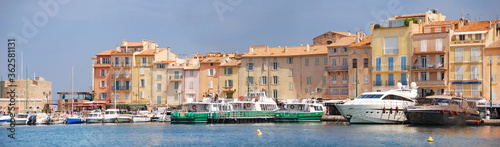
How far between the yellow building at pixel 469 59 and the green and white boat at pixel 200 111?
2505 cm

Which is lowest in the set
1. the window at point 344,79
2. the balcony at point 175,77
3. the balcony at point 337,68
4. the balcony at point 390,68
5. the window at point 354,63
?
the window at point 344,79

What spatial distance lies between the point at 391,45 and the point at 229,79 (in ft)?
84.2

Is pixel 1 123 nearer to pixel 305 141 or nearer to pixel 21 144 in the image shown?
pixel 21 144

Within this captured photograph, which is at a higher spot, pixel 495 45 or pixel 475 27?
pixel 475 27

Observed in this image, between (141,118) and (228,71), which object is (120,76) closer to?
(228,71)

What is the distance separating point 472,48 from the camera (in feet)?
243

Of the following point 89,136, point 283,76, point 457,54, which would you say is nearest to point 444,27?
point 457,54

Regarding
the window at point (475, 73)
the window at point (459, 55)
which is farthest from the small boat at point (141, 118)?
the window at point (475, 73)

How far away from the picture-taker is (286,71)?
296 ft

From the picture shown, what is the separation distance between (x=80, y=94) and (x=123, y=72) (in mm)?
8014

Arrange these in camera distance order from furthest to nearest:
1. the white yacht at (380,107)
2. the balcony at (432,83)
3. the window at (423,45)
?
the window at (423,45), the balcony at (432,83), the white yacht at (380,107)

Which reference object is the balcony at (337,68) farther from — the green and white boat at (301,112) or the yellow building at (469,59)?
the yellow building at (469,59)

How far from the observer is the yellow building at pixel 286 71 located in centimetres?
8800

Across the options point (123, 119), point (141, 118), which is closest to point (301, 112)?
point (141, 118)
